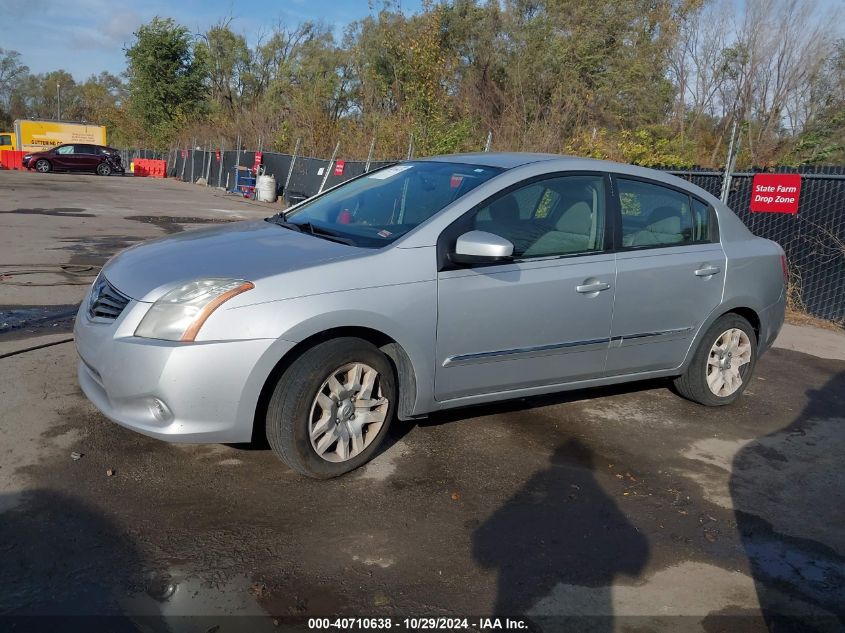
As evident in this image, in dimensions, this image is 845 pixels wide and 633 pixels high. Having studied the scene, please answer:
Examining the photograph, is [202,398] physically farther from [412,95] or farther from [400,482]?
[412,95]

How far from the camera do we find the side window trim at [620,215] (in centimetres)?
476

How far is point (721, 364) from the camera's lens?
17.9 ft

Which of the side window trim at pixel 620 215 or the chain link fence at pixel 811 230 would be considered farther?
the chain link fence at pixel 811 230

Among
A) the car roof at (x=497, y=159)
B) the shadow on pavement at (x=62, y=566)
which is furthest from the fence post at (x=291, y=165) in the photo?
the shadow on pavement at (x=62, y=566)

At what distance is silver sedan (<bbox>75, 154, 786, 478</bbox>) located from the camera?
3.50 metres

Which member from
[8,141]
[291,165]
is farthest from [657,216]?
[8,141]

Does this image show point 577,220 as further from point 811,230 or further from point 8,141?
point 8,141

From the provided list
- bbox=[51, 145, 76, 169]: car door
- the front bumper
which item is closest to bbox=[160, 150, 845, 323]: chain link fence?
the front bumper

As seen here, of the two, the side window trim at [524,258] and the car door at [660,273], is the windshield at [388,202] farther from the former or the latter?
the car door at [660,273]

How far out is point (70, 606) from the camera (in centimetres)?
269

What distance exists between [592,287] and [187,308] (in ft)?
7.94

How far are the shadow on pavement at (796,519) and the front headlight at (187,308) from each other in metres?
2.76

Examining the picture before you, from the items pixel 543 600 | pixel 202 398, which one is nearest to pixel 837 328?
pixel 543 600

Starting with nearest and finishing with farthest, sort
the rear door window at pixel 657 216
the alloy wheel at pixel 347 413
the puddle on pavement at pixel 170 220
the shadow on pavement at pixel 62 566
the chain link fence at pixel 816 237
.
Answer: the shadow on pavement at pixel 62 566, the alloy wheel at pixel 347 413, the rear door window at pixel 657 216, the chain link fence at pixel 816 237, the puddle on pavement at pixel 170 220
